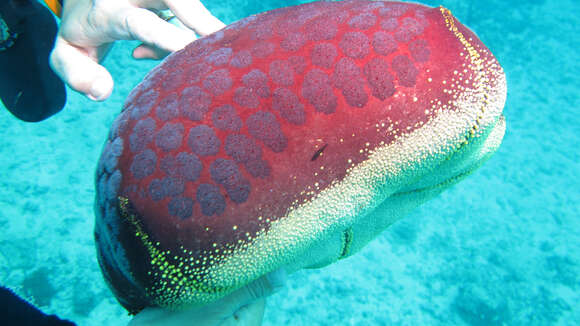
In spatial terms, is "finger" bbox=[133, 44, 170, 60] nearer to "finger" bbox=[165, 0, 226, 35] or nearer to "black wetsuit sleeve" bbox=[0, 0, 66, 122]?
"finger" bbox=[165, 0, 226, 35]

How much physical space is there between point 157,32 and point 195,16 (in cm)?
20

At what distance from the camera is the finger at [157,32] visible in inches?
52.7

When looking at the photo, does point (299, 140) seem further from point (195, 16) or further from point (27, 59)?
point (27, 59)

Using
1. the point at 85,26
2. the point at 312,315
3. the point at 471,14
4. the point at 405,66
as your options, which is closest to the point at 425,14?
the point at 405,66

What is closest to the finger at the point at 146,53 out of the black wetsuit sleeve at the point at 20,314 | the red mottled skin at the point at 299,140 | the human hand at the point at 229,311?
the red mottled skin at the point at 299,140

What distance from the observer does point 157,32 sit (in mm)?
1342

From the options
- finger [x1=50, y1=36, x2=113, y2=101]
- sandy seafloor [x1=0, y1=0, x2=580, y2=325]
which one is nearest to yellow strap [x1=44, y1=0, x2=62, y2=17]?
finger [x1=50, y1=36, x2=113, y2=101]

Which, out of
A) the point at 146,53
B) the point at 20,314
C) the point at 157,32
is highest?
the point at 157,32

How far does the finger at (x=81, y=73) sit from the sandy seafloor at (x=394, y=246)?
2.98 meters

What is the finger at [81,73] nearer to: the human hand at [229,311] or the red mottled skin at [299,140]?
the red mottled skin at [299,140]

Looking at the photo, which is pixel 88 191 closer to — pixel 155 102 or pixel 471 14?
pixel 155 102

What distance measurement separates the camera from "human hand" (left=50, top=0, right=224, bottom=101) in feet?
4.43

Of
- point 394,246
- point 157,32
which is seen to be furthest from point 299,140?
point 394,246

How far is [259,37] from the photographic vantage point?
3.71 feet
